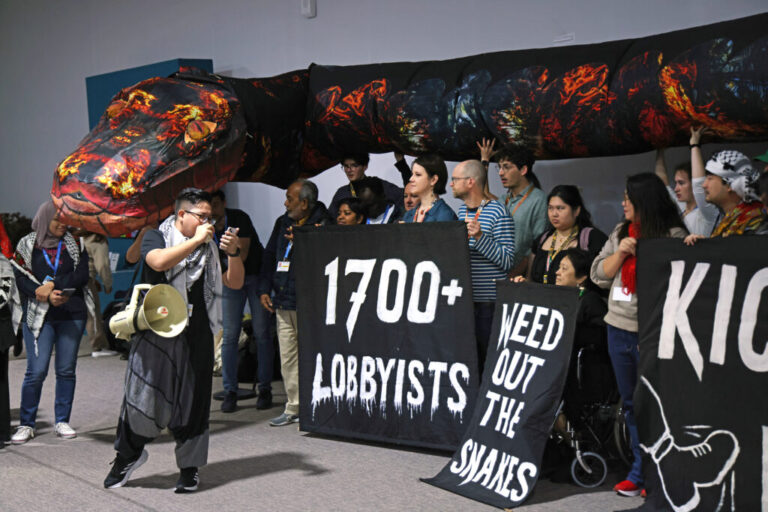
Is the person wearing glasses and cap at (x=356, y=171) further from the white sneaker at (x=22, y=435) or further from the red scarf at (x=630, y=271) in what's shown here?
the white sneaker at (x=22, y=435)

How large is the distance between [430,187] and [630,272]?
1.45 metres

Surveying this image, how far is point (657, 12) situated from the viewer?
230 inches

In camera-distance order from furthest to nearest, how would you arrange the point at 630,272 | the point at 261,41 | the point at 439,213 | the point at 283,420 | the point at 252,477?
the point at 261,41, the point at 283,420, the point at 439,213, the point at 252,477, the point at 630,272

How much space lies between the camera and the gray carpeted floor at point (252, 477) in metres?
4.35

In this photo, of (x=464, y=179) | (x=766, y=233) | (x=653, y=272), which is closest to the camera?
(x=766, y=233)

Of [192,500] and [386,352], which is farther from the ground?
[386,352]

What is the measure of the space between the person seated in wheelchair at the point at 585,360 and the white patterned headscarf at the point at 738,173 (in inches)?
32.8

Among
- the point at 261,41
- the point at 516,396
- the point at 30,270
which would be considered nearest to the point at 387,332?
the point at 516,396

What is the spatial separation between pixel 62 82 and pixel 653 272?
10633mm

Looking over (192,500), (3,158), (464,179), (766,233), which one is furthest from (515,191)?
(3,158)

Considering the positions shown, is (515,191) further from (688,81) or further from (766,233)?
(766,233)

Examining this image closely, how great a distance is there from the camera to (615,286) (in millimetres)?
4352

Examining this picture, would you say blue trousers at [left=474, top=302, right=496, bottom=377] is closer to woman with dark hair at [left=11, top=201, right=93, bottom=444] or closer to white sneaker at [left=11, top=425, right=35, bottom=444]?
woman with dark hair at [left=11, top=201, right=93, bottom=444]

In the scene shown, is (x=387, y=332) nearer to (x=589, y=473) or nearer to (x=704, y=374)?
(x=589, y=473)
